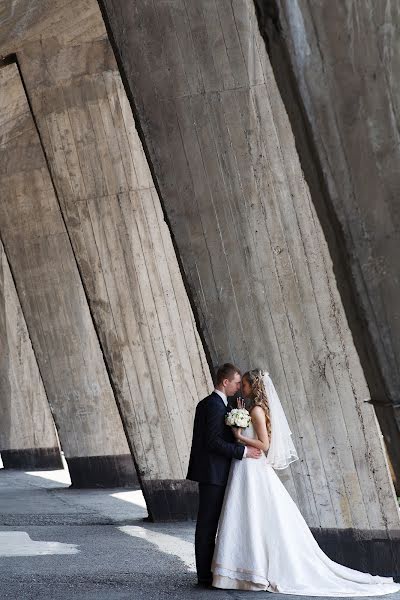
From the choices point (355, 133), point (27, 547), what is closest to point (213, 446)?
point (27, 547)

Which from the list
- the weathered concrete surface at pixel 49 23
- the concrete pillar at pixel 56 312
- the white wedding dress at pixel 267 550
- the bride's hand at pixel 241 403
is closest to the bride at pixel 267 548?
the white wedding dress at pixel 267 550

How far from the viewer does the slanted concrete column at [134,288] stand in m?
13.1

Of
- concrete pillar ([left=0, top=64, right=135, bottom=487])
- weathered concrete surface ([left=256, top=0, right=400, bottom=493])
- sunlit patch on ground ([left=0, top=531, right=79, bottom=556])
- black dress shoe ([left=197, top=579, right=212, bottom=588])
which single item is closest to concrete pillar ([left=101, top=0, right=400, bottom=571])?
black dress shoe ([left=197, top=579, right=212, bottom=588])

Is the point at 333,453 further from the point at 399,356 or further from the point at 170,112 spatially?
the point at 399,356

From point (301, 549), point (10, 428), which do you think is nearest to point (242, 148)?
point (301, 549)

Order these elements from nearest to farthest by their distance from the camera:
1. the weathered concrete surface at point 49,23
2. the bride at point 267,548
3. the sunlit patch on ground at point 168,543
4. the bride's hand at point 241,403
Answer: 1. the bride at point 267,548
2. the bride's hand at point 241,403
3. the sunlit patch on ground at point 168,543
4. the weathered concrete surface at point 49,23

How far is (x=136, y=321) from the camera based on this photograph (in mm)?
13281

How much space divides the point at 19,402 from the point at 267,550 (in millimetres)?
17726

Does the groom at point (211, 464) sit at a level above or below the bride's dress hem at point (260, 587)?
above

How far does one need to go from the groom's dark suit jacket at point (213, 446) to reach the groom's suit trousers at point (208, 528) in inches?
3.3

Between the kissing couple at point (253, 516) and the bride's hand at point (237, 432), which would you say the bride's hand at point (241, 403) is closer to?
the kissing couple at point (253, 516)

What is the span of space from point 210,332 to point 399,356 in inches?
214

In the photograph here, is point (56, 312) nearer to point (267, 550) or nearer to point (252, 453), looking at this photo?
point (252, 453)

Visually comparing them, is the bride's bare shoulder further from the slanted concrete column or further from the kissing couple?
the slanted concrete column
